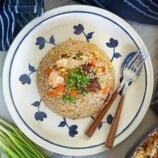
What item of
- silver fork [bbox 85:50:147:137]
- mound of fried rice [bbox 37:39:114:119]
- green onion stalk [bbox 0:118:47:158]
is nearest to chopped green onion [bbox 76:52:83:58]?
mound of fried rice [bbox 37:39:114:119]

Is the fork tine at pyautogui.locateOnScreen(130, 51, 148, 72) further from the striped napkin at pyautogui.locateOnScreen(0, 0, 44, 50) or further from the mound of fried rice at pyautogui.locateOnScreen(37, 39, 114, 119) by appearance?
the striped napkin at pyautogui.locateOnScreen(0, 0, 44, 50)

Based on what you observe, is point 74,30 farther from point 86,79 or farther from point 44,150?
point 44,150

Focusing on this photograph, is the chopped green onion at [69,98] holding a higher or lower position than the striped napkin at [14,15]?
lower

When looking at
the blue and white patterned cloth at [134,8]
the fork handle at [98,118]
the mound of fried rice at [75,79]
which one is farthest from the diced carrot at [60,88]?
the blue and white patterned cloth at [134,8]

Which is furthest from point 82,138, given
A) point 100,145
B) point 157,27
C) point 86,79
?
point 157,27

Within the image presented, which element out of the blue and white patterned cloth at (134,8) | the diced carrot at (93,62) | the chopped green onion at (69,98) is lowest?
the chopped green onion at (69,98)

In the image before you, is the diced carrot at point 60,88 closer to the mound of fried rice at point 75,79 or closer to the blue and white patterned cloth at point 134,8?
the mound of fried rice at point 75,79
